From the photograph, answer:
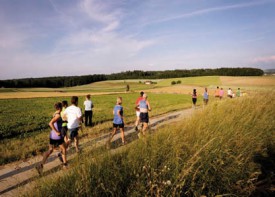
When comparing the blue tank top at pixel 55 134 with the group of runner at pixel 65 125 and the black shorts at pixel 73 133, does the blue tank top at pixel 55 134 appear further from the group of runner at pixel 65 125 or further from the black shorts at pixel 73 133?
the black shorts at pixel 73 133

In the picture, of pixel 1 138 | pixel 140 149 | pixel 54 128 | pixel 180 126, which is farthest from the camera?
pixel 1 138

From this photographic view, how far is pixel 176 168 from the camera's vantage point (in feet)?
9.29

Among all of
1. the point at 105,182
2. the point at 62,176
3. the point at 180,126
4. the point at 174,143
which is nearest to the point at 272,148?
the point at 180,126

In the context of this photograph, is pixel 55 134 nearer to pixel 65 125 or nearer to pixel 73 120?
pixel 73 120

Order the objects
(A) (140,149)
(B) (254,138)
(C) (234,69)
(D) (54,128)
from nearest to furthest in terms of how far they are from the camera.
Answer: (A) (140,149) < (B) (254,138) < (D) (54,128) < (C) (234,69)

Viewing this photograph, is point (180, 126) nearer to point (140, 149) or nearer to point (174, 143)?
point (174, 143)

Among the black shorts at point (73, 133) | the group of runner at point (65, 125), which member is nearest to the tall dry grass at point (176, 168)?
the group of runner at point (65, 125)

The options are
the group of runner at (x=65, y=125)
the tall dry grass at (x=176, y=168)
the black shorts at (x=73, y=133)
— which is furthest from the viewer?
the black shorts at (x=73, y=133)

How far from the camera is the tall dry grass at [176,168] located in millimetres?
2615

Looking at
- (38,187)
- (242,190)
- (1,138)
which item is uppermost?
(38,187)

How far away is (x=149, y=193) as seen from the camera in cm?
263

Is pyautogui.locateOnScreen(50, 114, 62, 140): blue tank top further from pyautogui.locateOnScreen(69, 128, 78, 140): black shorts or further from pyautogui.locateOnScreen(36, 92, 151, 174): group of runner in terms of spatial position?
pyautogui.locateOnScreen(69, 128, 78, 140): black shorts

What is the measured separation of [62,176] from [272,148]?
13.5 ft

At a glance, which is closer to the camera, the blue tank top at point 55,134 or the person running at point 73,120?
the blue tank top at point 55,134
